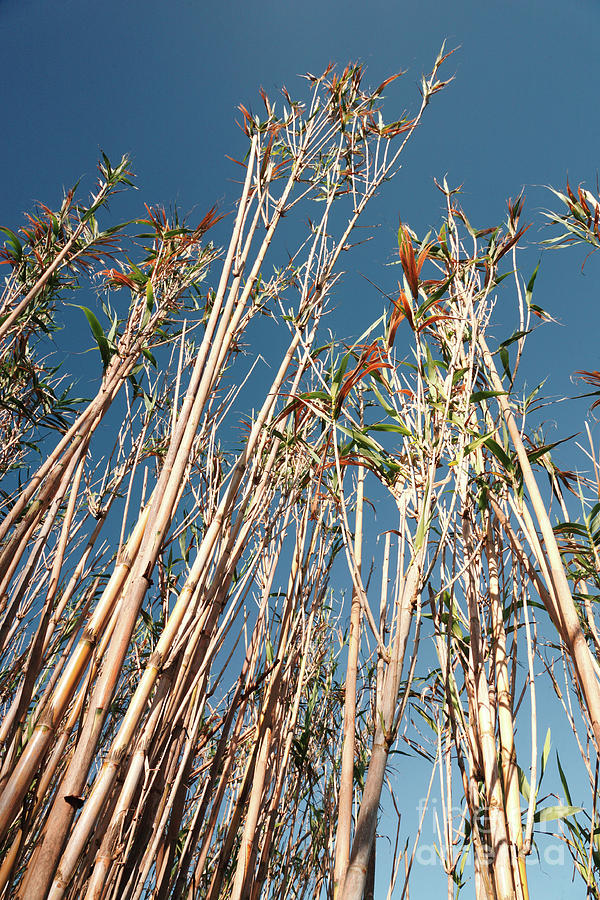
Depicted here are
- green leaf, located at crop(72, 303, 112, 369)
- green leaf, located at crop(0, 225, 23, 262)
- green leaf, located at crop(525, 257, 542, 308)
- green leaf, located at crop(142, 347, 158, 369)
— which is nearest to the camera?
green leaf, located at crop(72, 303, 112, 369)

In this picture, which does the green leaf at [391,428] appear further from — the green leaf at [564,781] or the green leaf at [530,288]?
the green leaf at [564,781]

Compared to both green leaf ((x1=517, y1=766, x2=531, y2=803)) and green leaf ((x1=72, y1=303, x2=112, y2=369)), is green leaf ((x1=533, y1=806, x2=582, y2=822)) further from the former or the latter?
green leaf ((x1=72, y1=303, x2=112, y2=369))

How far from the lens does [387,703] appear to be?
63 cm

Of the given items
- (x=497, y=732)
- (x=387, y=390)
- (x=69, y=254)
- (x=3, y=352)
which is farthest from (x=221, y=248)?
(x=497, y=732)

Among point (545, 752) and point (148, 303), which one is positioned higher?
point (148, 303)

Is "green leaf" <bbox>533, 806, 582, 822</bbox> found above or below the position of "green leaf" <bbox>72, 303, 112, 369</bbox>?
below

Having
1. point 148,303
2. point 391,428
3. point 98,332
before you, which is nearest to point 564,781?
point 391,428

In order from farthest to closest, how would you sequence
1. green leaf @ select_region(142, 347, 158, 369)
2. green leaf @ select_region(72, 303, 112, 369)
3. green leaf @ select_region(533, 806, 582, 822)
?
green leaf @ select_region(142, 347, 158, 369) < green leaf @ select_region(72, 303, 112, 369) < green leaf @ select_region(533, 806, 582, 822)

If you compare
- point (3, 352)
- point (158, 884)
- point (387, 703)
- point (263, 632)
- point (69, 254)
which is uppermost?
point (69, 254)

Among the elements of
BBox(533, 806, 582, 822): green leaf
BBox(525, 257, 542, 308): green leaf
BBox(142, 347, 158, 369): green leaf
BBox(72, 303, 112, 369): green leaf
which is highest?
BBox(525, 257, 542, 308): green leaf

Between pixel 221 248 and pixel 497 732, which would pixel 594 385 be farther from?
pixel 221 248

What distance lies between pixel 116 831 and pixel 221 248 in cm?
179

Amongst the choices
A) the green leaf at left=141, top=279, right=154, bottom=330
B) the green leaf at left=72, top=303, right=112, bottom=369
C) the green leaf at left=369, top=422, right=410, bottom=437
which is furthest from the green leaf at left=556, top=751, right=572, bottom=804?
the green leaf at left=141, top=279, right=154, bottom=330

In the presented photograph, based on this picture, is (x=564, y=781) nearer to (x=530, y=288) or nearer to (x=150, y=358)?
(x=530, y=288)
